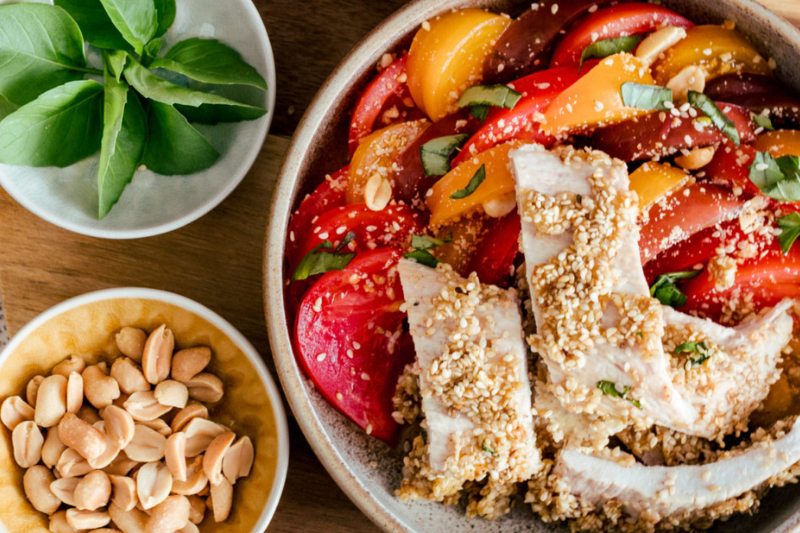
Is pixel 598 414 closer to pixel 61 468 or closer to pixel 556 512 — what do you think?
pixel 556 512

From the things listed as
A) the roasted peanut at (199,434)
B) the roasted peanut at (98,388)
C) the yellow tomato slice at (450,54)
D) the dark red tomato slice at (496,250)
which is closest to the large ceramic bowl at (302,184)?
the yellow tomato slice at (450,54)

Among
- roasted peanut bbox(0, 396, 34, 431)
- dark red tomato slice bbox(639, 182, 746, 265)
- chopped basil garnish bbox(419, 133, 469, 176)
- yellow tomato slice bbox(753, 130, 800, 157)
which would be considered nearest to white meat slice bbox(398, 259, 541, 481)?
chopped basil garnish bbox(419, 133, 469, 176)

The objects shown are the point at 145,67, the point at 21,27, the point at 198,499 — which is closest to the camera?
the point at 21,27

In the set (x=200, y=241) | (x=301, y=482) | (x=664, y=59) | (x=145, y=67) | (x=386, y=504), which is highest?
(x=664, y=59)

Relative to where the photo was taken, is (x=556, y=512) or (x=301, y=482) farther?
(x=301, y=482)

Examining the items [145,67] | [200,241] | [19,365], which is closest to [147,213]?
[200,241]

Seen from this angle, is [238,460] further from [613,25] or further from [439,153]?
[613,25]

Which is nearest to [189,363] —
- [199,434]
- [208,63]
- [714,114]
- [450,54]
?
[199,434]

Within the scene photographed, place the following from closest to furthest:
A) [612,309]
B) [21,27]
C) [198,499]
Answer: [612,309] → [21,27] → [198,499]
